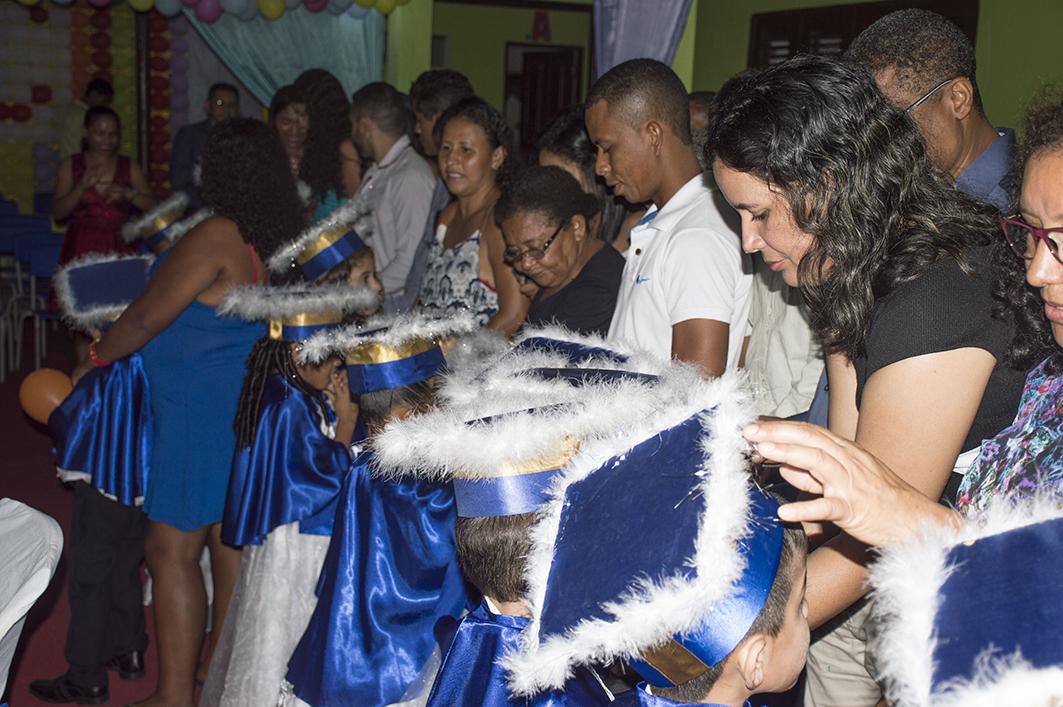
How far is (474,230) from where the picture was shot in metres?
3.43

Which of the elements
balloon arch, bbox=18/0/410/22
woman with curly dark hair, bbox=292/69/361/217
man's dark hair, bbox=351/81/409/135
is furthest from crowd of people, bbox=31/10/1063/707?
balloon arch, bbox=18/0/410/22

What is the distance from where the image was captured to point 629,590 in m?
1.06

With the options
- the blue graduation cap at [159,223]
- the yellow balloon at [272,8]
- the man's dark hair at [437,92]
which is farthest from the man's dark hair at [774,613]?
the yellow balloon at [272,8]

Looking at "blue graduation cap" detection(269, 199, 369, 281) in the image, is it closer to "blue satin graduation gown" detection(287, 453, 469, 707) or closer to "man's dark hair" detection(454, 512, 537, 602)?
"blue satin graduation gown" detection(287, 453, 469, 707)

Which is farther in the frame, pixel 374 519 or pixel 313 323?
pixel 313 323

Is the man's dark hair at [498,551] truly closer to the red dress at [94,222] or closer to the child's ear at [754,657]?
the child's ear at [754,657]

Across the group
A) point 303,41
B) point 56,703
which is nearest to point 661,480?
point 56,703

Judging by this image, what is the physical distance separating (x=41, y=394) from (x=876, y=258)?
2797mm

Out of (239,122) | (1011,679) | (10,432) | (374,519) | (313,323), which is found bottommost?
(10,432)

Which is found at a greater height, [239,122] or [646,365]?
[239,122]

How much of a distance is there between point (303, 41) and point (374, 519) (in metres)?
7.47

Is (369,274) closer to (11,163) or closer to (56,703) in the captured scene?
(56,703)

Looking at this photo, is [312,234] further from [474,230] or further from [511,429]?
[511,429]

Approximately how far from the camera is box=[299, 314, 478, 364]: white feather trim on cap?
92.9 inches
